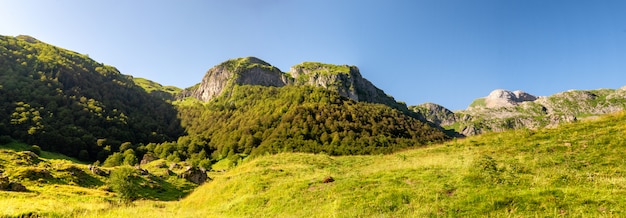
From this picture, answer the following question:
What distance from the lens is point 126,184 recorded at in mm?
55594

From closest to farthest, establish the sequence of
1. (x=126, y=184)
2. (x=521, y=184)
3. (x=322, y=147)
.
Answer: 1. (x=521, y=184)
2. (x=126, y=184)
3. (x=322, y=147)

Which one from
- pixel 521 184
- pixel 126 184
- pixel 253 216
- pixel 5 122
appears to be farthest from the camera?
pixel 5 122

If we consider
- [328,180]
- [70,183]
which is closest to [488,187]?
[328,180]

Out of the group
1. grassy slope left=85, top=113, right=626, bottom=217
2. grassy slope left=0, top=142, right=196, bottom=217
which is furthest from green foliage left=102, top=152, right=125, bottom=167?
grassy slope left=85, top=113, right=626, bottom=217

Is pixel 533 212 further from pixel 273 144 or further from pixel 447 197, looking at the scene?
pixel 273 144

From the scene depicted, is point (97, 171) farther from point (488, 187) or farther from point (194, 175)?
point (488, 187)

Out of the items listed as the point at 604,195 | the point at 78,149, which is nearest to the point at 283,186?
the point at 604,195

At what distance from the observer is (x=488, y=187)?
53.8 feet

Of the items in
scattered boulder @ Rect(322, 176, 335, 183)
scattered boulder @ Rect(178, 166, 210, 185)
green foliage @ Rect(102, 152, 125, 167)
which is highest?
scattered boulder @ Rect(322, 176, 335, 183)

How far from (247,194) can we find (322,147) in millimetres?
163328

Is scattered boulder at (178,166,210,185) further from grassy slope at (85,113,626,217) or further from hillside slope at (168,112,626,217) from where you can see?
grassy slope at (85,113,626,217)

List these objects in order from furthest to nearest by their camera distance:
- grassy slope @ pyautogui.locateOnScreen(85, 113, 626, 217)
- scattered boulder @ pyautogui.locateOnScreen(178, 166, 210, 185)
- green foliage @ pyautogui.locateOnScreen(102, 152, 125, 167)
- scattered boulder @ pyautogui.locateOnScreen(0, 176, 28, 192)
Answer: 1. green foliage @ pyautogui.locateOnScreen(102, 152, 125, 167)
2. scattered boulder @ pyautogui.locateOnScreen(178, 166, 210, 185)
3. scattered boulder @ pyautogui.locateOnScreen(0, 176, 28, 192)
4. grassy slope @ pyautogui.locateOnScreen(85, 113, 626, 217)

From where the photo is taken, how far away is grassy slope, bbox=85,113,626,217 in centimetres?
1341

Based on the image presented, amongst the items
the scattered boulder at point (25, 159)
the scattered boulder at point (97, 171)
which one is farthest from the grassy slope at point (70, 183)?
the scattered boulder at point (97, 171)
